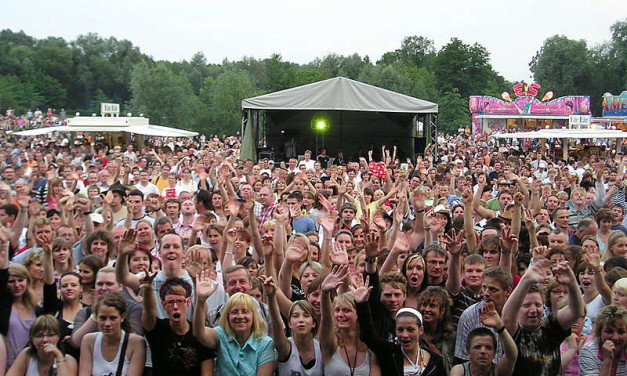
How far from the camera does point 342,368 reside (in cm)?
395

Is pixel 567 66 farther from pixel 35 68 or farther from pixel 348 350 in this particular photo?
pixel 348 350

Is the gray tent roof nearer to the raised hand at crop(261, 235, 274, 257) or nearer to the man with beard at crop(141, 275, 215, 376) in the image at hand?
the raised hand at crop(261, 235, 274, 257)

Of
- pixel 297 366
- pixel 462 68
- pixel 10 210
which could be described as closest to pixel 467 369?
pixel 297 366

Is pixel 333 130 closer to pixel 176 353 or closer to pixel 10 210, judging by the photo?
pixel 10 210

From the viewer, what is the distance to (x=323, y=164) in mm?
18969

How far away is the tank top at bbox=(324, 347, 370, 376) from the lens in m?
3.94

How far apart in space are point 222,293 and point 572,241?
420 cm

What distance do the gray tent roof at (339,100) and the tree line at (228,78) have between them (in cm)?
2346

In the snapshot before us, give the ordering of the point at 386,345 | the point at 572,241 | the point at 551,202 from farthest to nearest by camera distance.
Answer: the point at 551,202
the point at 572,241
the point at 386,345

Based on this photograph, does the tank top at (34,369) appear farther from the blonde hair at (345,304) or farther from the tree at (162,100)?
the tree at (162,100)

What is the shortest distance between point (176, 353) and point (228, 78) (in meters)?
40.0

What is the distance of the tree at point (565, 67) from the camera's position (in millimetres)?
73062

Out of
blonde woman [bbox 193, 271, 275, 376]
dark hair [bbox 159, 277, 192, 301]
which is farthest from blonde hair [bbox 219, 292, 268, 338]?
dark hair [bbox 159, 277, 192, 301]

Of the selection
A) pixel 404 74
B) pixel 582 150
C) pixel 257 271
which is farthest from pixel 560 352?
pixel 404 74
